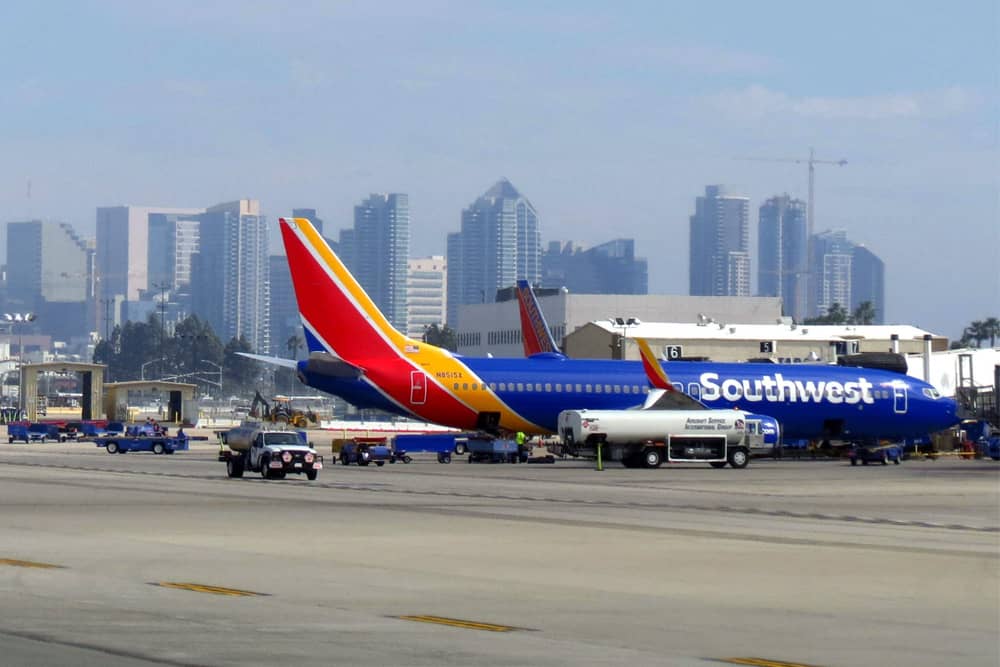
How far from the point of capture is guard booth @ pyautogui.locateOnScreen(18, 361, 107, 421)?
6102 inches

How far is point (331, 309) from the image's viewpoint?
74.5 metres

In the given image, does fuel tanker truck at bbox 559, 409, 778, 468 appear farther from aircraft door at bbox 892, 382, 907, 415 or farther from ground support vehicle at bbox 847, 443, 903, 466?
aircraft door at bbox 892, 382, 907, 415

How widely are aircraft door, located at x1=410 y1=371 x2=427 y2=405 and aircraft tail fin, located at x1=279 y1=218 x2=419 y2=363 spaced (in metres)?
1.39

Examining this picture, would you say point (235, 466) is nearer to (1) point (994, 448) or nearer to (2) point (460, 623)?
(2) point (460, 623)

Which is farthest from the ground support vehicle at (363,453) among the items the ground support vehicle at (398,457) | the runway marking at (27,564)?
the runway marking at (27,564)

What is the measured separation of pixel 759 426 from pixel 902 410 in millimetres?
13575

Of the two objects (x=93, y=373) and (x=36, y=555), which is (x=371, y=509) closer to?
(x=36, y=555)

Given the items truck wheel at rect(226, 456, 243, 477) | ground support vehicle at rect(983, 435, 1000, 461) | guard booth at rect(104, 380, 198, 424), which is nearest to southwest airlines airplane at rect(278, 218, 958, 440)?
ground support vehicle at rect(983, 435, 1000, 461)

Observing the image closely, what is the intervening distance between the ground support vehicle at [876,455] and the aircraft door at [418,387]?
21691 millimetres

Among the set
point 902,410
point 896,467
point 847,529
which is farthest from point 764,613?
point 902,410

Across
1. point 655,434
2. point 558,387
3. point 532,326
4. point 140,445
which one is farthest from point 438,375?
point 532,326

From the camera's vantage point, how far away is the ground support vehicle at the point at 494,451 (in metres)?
77.8

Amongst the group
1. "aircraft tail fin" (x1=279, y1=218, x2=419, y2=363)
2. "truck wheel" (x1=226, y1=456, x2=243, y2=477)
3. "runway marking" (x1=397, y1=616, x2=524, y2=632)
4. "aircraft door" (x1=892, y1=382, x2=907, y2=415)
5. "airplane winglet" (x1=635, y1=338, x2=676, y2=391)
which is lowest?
"runway marking" (x1=397, y1=616, x2=524, y2=632)

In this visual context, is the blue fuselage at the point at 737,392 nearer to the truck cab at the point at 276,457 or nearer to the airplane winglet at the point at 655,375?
the airplane winglet at the point at 655,375
